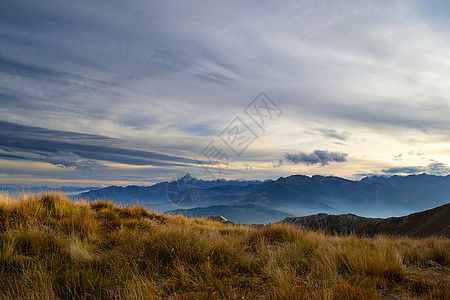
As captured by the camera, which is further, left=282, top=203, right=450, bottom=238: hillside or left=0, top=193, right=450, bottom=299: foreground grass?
left=282, top=203, right=450, bottom=238: hillside

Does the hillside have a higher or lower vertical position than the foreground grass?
lower

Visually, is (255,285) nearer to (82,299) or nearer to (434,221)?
(82,299)

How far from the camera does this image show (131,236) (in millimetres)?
6684

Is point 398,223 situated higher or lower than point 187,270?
lower

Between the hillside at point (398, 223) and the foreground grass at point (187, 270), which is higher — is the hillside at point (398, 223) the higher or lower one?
the lower one

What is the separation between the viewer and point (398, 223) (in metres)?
24.4

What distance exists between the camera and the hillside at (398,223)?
19.1 m

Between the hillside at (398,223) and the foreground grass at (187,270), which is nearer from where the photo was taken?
the foreground grass at (187,270)

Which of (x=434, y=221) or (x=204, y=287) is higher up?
(x=204, y=287)

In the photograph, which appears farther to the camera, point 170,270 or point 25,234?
point 25,234

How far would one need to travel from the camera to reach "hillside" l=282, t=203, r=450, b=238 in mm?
19141

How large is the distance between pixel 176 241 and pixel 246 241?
3000 millimetres

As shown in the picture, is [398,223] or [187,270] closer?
[187,270]

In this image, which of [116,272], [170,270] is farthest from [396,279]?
[116,272]
